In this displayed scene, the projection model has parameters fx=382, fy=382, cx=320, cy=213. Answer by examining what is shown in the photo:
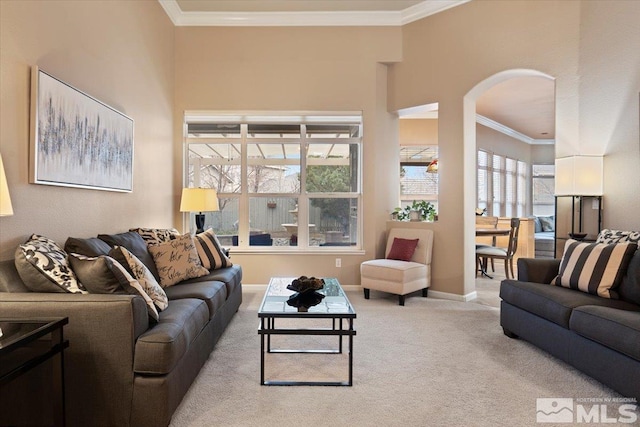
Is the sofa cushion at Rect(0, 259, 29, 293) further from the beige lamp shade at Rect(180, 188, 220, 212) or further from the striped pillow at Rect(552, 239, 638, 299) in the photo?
the striped pillow at Rect(552, 239, 638, 299)

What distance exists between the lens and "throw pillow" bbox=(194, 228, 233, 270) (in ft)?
12.5

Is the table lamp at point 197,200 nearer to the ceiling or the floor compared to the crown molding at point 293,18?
nearer to the floor

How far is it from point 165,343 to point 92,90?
2.30 metres

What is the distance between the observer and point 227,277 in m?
3.60

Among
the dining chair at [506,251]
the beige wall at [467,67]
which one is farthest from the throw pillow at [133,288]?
the dining chair at [506,251]

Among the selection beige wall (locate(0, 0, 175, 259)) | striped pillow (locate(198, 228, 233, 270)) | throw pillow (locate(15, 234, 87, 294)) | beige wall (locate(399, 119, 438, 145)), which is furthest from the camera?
beige wall (locate(399, 119, 438, 145))

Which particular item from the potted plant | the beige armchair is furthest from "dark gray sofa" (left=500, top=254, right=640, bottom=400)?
the potted plant

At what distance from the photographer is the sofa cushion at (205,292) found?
2848 millimetres

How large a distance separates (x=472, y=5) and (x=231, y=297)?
4318mm

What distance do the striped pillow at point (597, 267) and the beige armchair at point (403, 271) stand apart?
1.64 meters

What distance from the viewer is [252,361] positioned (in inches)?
110

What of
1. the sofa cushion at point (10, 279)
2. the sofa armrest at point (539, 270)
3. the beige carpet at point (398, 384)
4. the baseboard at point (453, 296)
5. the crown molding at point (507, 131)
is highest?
the crown molding at point (507, 131)

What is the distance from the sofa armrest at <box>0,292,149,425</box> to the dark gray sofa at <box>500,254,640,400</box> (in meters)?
2.66

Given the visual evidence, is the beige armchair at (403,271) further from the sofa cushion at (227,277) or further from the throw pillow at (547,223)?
the throw pillow at (547,223)
